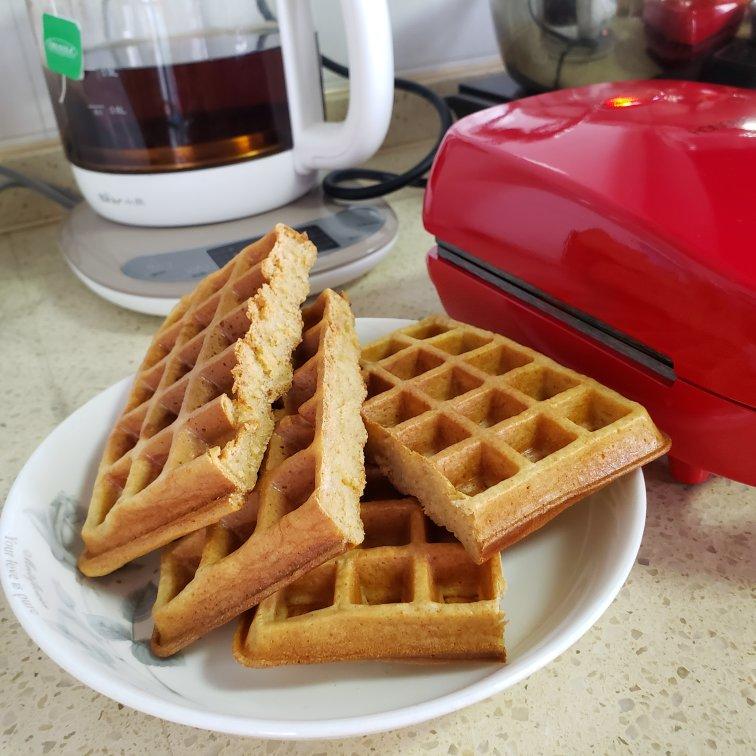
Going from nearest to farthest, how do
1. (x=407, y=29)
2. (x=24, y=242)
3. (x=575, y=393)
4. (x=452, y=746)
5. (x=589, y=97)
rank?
(x=452, y=746), (x=575, y=393), (x=589, y=97), (x=24, y=242), (x=407, y=29)

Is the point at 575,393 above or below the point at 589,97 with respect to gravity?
below

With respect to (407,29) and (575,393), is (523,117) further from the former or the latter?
(407,29)

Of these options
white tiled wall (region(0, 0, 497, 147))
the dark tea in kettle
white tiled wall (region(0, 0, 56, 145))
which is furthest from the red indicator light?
white tiled wall (region(0, 0, 56, 145))

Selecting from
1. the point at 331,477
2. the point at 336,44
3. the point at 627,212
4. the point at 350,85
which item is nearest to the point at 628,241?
the point at 627,212

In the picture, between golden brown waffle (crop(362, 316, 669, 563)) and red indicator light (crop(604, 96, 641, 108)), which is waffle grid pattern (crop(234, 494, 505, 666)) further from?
red indicator light (crop(604, 96, 641, 108))

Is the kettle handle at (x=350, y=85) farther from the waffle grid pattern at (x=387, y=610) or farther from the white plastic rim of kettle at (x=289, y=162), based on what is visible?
the waffle grid pattern at (x=387, y=610)

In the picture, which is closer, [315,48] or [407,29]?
[315,48]

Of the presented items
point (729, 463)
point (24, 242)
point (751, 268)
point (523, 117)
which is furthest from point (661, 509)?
point (24, 242)
